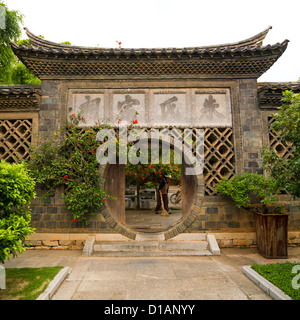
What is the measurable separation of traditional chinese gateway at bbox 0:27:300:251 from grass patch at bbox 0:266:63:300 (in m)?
1.65

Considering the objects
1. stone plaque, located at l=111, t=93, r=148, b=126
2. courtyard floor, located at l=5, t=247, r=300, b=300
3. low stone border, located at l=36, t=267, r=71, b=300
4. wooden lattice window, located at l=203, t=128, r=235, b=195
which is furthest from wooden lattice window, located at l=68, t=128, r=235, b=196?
low stone border, located at l=36, t=267, r=71, b=300

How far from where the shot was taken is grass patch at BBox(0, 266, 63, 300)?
3.44 metres

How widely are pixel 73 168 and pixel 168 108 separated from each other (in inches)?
121

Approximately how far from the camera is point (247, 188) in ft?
18.0

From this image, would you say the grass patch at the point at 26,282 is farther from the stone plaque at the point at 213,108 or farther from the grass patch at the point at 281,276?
the stone plaque at the point at 213,108

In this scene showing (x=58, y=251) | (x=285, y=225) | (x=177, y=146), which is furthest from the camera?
(x=177, y=146)

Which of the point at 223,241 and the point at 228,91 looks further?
the point at 228,91

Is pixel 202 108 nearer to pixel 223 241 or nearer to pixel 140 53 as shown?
pixel 140 53

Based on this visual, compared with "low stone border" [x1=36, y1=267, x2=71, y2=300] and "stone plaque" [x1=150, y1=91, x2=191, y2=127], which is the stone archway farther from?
"low stone border" [x1=36, y1=267, x2=71, y2=300]

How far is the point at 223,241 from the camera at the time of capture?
6031mm

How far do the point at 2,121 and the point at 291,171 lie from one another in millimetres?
7163

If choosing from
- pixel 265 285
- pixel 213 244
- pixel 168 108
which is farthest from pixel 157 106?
pixel 265 285

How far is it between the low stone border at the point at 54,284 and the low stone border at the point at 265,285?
135 inches

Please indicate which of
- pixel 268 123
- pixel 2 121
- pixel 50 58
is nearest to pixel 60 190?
pixel 2 121
